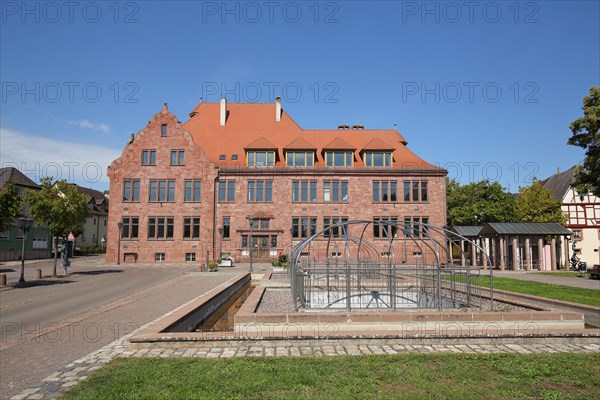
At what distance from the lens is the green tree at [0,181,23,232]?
64.3 ft

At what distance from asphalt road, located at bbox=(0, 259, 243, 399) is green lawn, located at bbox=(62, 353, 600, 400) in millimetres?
1389

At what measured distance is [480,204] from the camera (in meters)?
51.9

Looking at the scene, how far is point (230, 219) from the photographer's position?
1602 inches

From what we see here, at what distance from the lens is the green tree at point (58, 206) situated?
2492 cm

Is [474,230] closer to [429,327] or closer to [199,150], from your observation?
[199,150]

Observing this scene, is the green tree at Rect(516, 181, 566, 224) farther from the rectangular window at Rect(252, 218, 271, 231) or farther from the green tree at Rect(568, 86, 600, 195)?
the rectangular window at Rect(252, 218, 271, 231)

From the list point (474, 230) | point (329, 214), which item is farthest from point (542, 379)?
point (474, 230)

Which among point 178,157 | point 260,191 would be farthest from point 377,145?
point 178,157

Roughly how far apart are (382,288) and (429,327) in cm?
817

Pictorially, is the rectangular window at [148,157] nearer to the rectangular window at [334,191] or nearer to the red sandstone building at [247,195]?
the red sandstone building at [247,195]

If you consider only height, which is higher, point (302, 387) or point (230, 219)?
point (230, 219)

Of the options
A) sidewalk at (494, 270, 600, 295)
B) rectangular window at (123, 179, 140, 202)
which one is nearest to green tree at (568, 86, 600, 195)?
sidewalk at (494, 270, 600, 295)

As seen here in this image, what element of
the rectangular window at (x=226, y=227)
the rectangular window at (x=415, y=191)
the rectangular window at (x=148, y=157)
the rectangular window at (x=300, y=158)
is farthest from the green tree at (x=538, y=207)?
the rectangular window at (x=148, y=157)

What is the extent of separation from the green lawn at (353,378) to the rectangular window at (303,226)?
33404 millimetres
